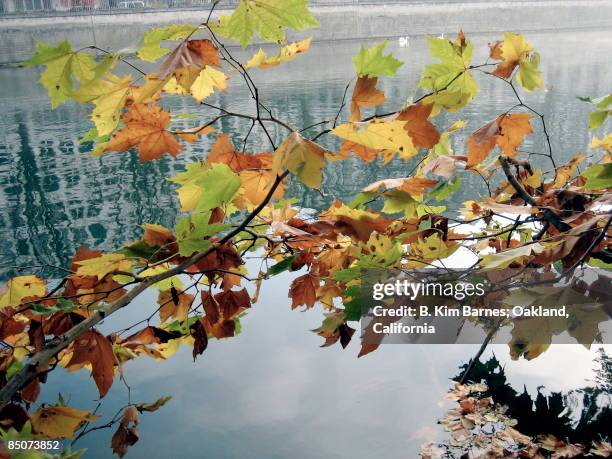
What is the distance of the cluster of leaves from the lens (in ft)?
3.51

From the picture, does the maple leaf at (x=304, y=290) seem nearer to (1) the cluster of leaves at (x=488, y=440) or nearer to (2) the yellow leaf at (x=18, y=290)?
(2) the yellow leaf at (x=18, y=290)

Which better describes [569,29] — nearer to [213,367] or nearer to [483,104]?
[483,104]

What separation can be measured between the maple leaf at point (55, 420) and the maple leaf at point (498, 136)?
0.55 metres

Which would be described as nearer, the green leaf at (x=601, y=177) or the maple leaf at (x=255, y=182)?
the green leaf at (x=601, y=177)

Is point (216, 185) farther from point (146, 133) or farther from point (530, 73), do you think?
point (530, 73)

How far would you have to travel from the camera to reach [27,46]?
16.5 m

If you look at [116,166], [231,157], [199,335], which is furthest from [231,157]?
[116,166]

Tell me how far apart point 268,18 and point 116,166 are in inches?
181

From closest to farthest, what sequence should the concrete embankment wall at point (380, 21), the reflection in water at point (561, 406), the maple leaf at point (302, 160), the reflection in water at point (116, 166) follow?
the maple leaf at point (302, 160) → the reflection in water at point (561, 406) → the reflection in water at point (116, 166) → the concrete embankment wall at point (380, 21)

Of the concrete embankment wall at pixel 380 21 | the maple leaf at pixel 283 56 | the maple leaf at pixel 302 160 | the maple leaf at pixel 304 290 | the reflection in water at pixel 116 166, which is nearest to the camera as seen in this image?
the maple leaf at pixel 302 160

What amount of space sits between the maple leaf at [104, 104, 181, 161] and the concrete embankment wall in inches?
714

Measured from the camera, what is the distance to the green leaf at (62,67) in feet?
1.62

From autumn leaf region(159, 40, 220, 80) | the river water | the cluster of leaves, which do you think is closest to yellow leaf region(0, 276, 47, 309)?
autumn leaf region(159, 40, 220, 80)

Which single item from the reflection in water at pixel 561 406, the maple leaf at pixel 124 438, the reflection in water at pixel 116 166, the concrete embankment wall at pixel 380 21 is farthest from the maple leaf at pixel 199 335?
the concrete embankment wall at pixel 380 21
